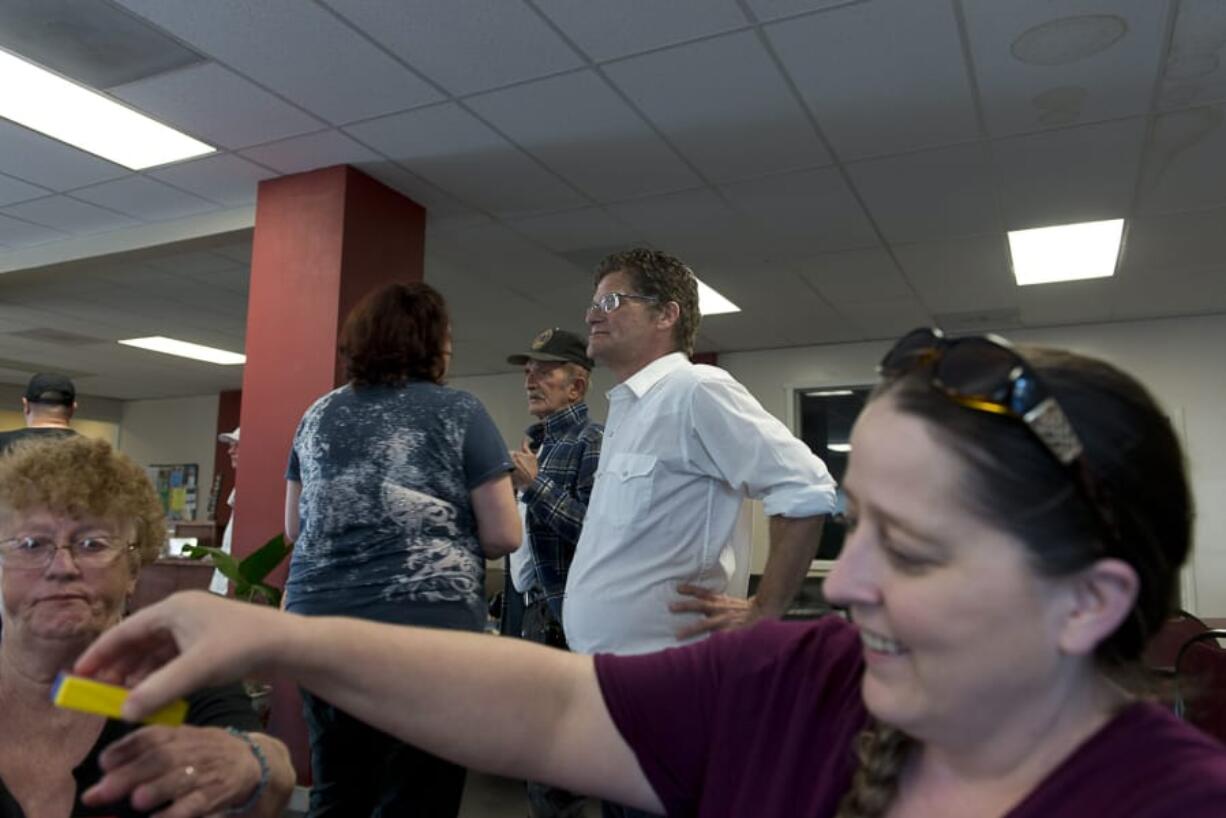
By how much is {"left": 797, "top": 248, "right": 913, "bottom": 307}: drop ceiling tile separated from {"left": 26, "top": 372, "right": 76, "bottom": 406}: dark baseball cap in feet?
12.6

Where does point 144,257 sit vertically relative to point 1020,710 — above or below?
above

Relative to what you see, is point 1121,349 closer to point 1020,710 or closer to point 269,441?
point 269,441

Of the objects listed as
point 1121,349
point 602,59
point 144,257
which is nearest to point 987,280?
point 1121,349

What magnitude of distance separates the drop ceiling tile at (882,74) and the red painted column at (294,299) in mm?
2055

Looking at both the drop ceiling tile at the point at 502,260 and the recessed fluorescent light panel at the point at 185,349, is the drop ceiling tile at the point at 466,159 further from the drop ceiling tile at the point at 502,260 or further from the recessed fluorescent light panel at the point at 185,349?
the recessed fluorescent light panel at the point at 185,349

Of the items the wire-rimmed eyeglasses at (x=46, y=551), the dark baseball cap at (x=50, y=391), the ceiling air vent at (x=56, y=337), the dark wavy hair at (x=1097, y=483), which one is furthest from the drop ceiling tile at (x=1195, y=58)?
the ceiling air vent at (x=56, y=337)

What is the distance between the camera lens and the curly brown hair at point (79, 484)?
1.11 metres

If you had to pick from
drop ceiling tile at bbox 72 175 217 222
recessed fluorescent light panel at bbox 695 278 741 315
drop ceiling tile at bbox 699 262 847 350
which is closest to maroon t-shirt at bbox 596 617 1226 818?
drop ceiling tile at bbox 72 175 217 222

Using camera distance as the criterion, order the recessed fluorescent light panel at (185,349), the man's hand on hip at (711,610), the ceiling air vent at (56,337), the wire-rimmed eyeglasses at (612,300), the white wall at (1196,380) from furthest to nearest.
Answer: the recessed fluorescent light panel at (185,349) < the ceiling air vent at (56,337) < the white wall at (1196,380) < the wire-rimmed eyeglasses at (612,300) < the man's hand on hip at (711,610)

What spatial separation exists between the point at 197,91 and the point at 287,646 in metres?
3.13

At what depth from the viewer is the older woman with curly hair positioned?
0.93 metres

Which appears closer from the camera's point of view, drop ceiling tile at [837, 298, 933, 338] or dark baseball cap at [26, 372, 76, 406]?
dark baseball cap at [26, 372, 76, 406]

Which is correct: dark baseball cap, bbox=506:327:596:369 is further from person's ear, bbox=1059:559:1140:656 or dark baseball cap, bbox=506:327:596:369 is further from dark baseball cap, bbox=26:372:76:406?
person's ear, bbox=1059:559:1140:656

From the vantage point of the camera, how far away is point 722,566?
68.1 inches
